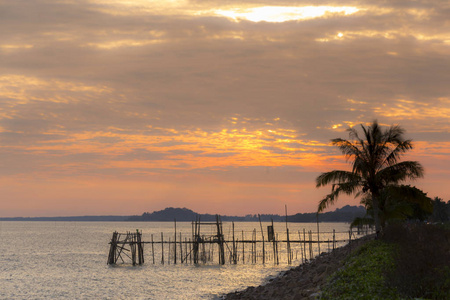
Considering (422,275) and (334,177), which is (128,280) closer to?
(334,177)

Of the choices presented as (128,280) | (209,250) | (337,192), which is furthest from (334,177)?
(209,250)

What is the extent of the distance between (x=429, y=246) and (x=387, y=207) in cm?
2006

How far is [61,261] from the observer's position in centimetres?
6981

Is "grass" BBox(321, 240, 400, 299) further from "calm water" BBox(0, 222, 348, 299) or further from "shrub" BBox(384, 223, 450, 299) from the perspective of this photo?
"calm water" BBox(0, 222, 348, 299)

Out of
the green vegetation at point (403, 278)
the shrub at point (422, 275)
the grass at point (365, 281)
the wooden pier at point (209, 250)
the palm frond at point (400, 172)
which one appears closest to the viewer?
the shrub at point (422, 275)

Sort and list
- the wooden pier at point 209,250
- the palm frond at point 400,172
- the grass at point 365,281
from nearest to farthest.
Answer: the grass at point 365,281 → the palm frond at point 400,172 → the wooden pier at point 209,250

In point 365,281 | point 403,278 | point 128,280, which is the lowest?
point 128,280

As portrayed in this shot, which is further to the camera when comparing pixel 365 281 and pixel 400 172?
pixel 400 172

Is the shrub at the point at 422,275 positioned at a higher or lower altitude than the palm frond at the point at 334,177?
lower

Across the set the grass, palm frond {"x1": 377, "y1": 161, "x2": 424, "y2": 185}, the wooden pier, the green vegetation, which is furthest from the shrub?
the wooden pier

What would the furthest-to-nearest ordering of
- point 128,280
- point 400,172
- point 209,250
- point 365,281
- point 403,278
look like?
point 209,250 → point 128,280 → point 400,172 → point 365,281 → point 403,278

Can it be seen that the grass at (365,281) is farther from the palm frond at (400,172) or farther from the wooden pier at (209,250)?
the wooden pier at (209,250)

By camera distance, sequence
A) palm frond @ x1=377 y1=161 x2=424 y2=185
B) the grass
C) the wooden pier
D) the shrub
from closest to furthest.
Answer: the shrub → the grass → palm frond @ x1=377 y1=161 x2=424 y2=185 → the wooden pier

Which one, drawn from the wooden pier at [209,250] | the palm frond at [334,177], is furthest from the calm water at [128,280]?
the palm frond at [334,177]
